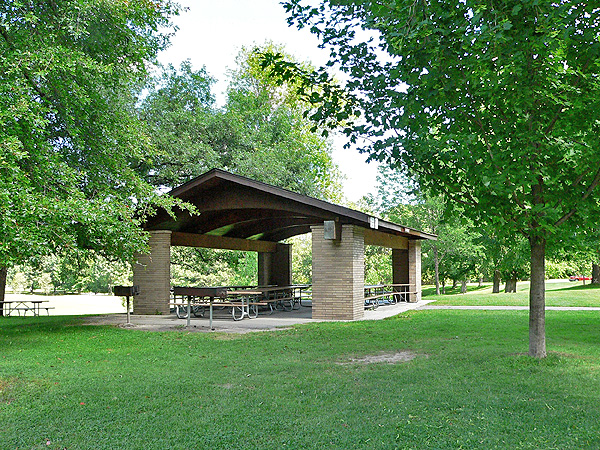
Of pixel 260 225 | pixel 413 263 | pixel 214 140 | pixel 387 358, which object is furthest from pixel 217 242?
pixel 387 358

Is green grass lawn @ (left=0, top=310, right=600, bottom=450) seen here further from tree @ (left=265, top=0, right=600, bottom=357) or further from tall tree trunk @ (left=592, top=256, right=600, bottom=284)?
tall tree trunk @ (left=592, top=256, right=600, bottom=284)

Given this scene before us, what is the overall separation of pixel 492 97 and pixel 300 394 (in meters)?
4.18

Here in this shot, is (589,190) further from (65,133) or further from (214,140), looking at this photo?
(214,140)

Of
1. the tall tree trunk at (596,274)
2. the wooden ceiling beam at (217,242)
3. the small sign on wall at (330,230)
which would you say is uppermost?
the small sign on wall at (330,230)

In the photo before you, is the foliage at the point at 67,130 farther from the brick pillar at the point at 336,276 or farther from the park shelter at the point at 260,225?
the brick pillar at the point at 336,276

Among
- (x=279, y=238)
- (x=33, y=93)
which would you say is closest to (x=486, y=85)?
(x=33, y=93)

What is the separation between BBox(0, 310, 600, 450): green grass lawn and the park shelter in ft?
11.4

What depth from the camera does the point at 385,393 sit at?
19.5 feet

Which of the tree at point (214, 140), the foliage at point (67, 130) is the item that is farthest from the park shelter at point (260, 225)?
the tree at point (214, 140)

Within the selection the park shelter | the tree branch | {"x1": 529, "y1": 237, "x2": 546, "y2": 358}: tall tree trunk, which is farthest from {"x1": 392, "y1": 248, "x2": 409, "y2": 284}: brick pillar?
the tree branch

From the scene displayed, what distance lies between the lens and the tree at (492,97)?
5.93 meters

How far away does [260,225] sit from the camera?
19.8m

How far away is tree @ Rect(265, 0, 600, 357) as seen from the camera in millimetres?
5926

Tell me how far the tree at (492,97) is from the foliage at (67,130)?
16.3 feet
